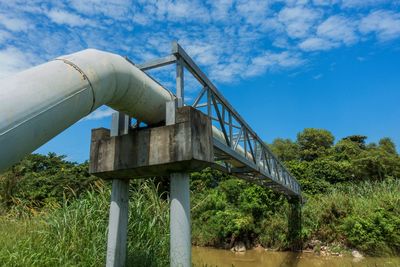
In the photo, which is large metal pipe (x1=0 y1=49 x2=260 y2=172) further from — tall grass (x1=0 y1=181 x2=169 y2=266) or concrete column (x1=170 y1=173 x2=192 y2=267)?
tall grass (x1=0 y1=181 x2=169 y2=266)

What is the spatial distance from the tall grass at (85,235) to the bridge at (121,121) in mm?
990

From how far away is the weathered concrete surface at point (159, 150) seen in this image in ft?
14.5

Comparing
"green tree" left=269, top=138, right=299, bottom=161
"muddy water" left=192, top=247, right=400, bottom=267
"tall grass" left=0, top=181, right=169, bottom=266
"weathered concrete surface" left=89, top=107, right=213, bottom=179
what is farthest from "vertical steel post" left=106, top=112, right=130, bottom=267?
"green tree" left=269, top=138, right=299, bottom=161

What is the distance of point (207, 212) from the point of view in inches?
811

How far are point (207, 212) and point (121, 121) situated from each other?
1625cm

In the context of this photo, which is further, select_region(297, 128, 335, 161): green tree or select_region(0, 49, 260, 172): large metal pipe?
select_region(297, 128, 335, 161): green tree

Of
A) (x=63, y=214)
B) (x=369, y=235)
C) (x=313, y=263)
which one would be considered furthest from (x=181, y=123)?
(x=369, y=235)

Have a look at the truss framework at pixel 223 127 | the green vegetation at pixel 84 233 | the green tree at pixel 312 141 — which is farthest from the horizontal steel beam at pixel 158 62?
the green tree at pixel 312 141

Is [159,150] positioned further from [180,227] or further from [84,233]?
[84,233]

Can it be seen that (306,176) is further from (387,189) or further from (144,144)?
(144,144)

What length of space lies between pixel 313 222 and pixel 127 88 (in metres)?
16.9

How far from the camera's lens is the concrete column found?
4281 mm

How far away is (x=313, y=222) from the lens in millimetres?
18562

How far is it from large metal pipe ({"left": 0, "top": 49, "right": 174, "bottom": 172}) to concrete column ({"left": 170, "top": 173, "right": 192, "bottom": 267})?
138cm
